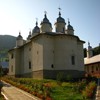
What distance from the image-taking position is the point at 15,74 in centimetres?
4881

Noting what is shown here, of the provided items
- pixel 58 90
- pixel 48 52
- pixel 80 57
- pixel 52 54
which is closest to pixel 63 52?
pixel 52 54

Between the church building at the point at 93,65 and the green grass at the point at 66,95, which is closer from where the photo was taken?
the green grass at the point at 66,95

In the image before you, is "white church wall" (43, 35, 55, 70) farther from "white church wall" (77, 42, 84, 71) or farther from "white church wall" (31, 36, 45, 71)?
"white church wall" (77, 42, 84, 71)

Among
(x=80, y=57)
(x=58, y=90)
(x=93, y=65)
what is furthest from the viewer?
(x=93, y=65)

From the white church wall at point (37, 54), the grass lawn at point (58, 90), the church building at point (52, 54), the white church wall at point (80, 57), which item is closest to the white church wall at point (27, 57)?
the church building at point (52, 54)

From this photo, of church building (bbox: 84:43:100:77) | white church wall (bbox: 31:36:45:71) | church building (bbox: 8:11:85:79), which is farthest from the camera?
church building (bbox: 84:43:100:77)

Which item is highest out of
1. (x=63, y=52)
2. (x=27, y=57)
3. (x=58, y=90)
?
(x=63, y=52)

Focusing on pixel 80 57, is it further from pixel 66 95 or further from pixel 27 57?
pixel 66 95

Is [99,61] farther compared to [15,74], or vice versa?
[99,61]

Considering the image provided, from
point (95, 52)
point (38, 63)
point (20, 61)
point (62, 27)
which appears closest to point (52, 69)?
point (38, 63)

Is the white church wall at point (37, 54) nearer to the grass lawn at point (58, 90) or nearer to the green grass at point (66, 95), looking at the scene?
the grass lawn at point (58, 90)

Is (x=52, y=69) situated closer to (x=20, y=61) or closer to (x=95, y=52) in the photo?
(x=20, y=61)

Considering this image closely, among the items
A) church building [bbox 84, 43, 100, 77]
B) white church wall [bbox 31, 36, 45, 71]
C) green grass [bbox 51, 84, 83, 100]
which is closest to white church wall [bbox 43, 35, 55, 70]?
white church wall [bbox 31, 36, 45, 71]

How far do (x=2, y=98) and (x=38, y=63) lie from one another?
19.5m
